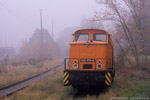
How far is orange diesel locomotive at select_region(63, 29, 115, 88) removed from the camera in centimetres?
875

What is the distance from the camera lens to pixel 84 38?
1021cm

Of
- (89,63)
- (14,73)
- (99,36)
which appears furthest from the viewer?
(14,73)

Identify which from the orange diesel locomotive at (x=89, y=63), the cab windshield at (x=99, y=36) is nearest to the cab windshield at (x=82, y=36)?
the orange diesel locomotive at (x=89, y=63)

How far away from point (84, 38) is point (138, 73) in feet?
16.2

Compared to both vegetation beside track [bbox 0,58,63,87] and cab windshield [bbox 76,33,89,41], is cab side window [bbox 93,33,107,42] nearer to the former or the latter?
cab windshield [bbox 76,33,89,41]

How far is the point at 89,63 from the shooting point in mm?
9211

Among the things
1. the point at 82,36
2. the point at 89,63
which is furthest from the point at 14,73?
the point at 89,63

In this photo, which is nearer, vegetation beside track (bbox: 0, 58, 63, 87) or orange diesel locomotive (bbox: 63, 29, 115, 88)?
orange diesel locomotive (bbox: 63, 29, 115, 88)

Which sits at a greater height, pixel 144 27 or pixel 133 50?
pixel 144 27

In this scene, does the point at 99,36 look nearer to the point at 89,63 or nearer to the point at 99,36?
the point at 99,36

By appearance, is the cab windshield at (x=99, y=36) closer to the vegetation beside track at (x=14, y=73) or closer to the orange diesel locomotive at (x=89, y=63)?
the orange diesel locomotive at (x=89, y=63)

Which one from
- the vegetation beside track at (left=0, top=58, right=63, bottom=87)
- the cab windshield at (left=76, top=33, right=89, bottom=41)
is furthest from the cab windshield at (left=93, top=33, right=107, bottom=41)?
the vegetation beside track at (left=0, top=58, right=63, bottom=87)

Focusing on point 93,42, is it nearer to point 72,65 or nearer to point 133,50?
point 72,65

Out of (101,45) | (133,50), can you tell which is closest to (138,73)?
(133,50)
